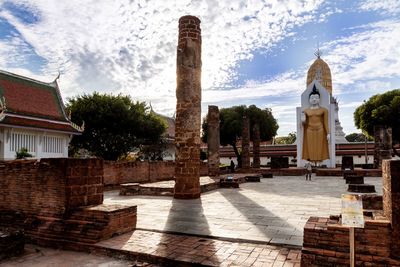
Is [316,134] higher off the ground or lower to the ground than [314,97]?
lower

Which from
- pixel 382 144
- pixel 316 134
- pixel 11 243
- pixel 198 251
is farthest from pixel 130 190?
pixel 382 144

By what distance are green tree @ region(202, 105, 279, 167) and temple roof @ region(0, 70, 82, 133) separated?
1505 cm

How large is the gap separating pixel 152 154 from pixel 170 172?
1374 centimetres

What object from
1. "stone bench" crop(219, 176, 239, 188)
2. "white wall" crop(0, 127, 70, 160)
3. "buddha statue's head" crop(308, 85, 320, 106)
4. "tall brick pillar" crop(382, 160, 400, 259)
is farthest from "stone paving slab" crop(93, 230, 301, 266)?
"buddha statue's head" crop(308, 85, 320, 106)

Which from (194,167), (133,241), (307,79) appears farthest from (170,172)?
(307,79)

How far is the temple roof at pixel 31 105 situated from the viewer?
21.3 metres

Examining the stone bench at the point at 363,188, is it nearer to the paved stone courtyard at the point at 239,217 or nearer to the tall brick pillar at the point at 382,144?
the paved stone courtyard at the point at 239,217

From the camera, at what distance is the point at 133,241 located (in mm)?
4836

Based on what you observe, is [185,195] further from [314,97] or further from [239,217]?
[314,97]

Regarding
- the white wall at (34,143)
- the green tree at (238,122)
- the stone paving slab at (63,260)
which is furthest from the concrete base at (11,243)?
the green tree at (238,122)

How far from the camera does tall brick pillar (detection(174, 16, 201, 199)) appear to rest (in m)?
9.40

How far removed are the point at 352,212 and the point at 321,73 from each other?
147 ft

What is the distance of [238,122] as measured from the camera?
3378 cm

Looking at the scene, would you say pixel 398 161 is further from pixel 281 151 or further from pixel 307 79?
pixel 307 79
